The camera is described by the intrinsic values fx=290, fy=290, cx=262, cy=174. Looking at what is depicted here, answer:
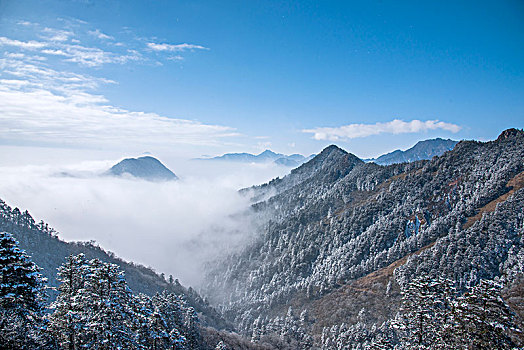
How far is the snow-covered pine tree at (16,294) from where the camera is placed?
2200 centimetres

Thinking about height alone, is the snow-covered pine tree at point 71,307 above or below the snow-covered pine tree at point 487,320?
below

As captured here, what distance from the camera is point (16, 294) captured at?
22391 mm

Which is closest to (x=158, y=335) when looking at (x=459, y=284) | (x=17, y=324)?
(x=17, y=324)

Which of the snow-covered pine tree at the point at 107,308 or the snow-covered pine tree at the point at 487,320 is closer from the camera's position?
the snow-covered pine tree at the point at 487,320

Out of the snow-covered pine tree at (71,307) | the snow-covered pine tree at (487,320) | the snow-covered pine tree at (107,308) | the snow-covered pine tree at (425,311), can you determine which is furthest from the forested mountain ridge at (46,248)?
the snow-covered pine tree at (487,320)

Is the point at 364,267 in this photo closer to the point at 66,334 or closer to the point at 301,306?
the point at 301,306

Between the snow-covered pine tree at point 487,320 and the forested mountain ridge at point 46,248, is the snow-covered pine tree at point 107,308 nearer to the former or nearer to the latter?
the snow-covered pine tree at point 487,320

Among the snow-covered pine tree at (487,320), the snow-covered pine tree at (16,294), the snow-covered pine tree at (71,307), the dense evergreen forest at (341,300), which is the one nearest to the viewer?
the snow-covered pine tree at (487,320)

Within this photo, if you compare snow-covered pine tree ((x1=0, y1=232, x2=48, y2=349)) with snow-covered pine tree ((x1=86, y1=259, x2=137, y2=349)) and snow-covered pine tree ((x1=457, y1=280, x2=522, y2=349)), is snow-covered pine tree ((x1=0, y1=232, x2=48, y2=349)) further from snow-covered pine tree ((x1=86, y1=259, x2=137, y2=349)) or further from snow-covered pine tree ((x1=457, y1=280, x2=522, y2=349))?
snow-covered pine tree ((x1=457, y1=280, x2=522, y2=349))

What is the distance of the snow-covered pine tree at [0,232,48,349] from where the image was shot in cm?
2200

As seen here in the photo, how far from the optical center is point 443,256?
507ft

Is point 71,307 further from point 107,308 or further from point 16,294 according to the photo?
point 16,294

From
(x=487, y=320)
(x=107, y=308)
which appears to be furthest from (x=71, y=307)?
(x=487, y=320)

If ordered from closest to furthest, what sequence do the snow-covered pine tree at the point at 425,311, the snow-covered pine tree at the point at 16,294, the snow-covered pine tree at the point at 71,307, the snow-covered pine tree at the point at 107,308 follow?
the snow-covered pine tree at the point at 16,294
the snow-covered pine tree at the point at 425,311
the snow-covered pine tree at the point at 71,307
the snow-covered pine tree at the point at 107,308
